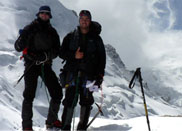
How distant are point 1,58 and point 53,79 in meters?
63.7

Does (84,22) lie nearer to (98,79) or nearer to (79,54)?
(79,54)

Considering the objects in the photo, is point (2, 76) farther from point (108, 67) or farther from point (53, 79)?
point (108, 67)

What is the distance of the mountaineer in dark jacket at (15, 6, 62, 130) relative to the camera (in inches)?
233

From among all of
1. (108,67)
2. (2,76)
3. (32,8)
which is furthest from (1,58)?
(108,67)

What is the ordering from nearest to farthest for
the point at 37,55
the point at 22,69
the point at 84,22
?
the point at 84,22 → the point at 37,55 → the point at 22,69

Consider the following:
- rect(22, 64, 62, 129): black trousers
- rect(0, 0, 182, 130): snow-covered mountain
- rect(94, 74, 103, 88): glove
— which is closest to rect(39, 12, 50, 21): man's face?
rect(22, 64, 62, 129): black trousers

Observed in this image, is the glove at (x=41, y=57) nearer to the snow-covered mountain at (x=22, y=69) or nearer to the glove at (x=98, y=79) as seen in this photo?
the glove at (x=98, y=79)

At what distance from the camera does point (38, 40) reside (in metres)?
6.04

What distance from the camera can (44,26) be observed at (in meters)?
6.18

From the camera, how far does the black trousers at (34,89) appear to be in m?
5.90

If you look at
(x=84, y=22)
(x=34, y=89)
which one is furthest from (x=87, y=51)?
(x=34, y=89)

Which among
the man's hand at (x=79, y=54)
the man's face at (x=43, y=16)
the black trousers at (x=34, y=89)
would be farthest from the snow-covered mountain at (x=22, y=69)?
the man's hand at (x=79, y=54)

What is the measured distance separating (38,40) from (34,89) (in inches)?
43.9

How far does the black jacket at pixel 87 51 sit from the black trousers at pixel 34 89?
21.2 inches
